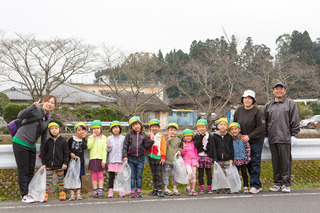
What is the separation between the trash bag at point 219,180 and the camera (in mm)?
4652

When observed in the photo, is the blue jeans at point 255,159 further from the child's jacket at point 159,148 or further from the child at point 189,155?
the child's jacket at point 159,148

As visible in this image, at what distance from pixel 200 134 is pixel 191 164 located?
1.84ft

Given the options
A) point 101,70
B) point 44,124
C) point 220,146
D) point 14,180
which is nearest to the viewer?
point 44,124

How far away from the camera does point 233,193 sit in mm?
4691

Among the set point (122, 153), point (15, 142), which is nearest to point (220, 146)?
point (122, 153)

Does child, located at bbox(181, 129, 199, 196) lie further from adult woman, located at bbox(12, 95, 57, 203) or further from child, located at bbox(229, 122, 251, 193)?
adult woman, located at bbox(12, 95, 57, 203)

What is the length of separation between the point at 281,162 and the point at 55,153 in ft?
12.5

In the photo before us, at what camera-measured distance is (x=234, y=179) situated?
15.4ft

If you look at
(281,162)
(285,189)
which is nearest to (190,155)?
(281,162)

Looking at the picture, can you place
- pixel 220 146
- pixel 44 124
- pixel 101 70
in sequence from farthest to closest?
pixel 101 70 → pixel 220 146 → pixel 44 124

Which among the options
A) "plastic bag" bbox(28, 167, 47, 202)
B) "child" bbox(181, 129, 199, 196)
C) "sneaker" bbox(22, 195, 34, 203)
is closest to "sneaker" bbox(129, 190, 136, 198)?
"child" bbox(181, 129, 199, 196)

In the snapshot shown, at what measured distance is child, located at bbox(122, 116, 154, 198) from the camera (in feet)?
15.3

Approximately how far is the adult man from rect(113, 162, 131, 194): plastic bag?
2499 mm

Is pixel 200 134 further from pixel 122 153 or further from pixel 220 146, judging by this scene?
pixel 122 153
